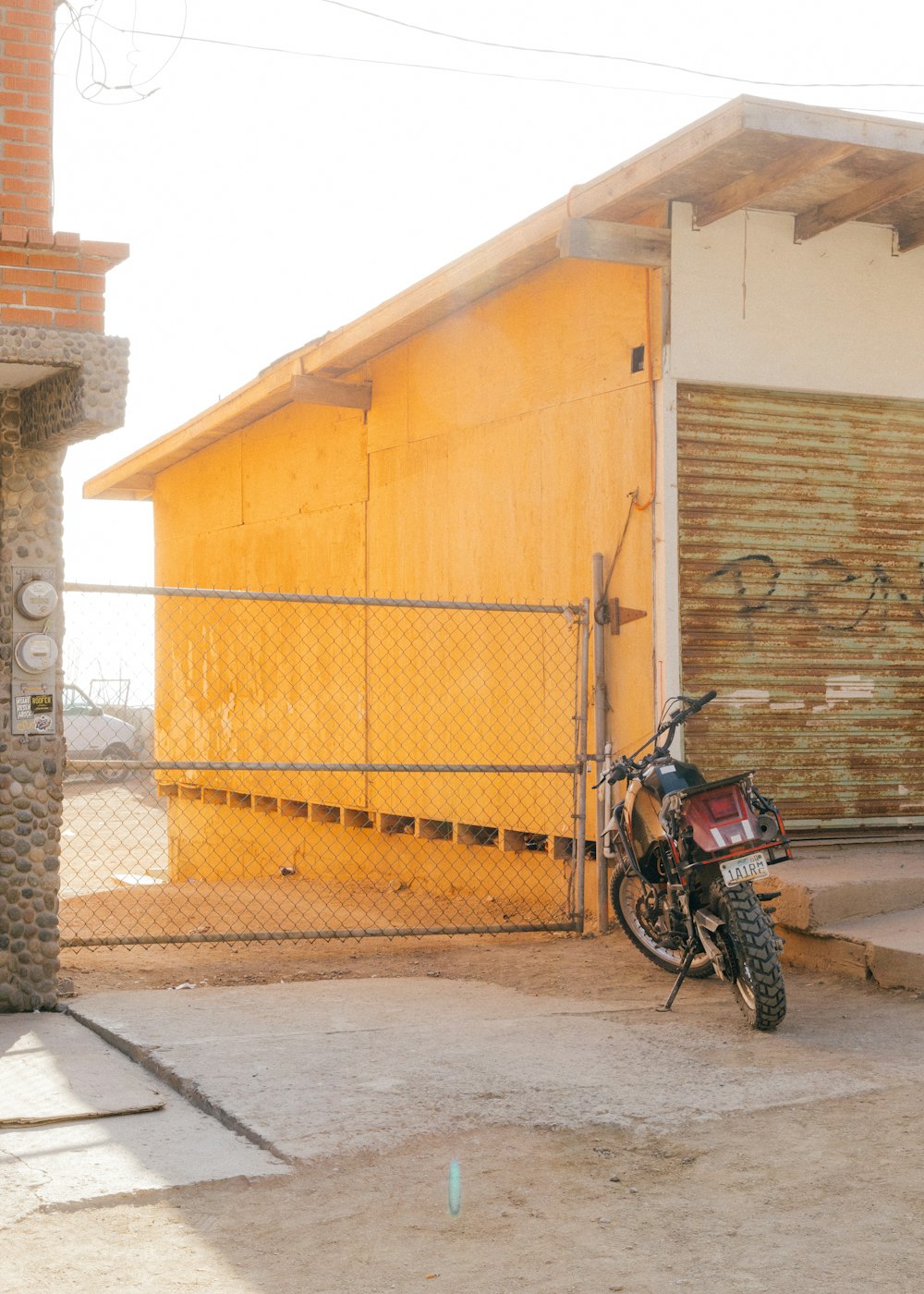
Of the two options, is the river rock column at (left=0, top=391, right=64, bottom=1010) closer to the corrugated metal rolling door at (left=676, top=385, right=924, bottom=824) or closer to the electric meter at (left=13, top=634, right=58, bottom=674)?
the electric meter at (left=13, top=634, right=58, bottom=674)

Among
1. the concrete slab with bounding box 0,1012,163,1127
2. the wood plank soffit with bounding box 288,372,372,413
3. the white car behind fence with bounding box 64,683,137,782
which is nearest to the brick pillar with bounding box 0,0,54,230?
the concrete slab with bounding box 0,1012,163,1127

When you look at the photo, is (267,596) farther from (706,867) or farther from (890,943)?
(890,943)

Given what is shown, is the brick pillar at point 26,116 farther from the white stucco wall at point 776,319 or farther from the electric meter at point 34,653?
the white stucco wall at point 776,319

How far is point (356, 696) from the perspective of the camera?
11.9 m

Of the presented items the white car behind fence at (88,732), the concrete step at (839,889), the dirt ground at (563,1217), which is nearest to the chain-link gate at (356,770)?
the concrete step at (839,889)

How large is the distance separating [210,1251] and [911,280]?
7.40 m

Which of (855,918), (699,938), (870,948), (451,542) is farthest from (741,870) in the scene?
(451,542)

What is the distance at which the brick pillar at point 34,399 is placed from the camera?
232 inches

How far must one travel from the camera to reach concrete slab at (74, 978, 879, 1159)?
471cm

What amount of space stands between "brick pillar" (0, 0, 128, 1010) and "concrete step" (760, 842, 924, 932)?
3688mm

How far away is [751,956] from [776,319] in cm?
421

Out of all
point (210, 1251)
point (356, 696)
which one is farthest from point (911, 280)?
point (210, 1251)

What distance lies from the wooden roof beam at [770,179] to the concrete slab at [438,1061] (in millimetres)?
4295

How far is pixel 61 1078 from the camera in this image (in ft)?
17.0
